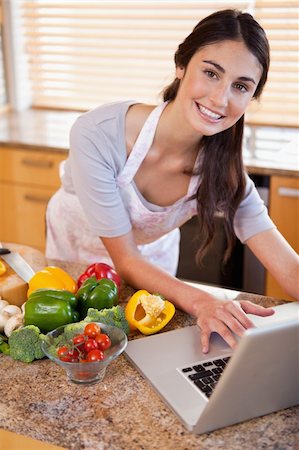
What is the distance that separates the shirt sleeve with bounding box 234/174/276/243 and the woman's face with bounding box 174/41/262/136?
0.72 ft

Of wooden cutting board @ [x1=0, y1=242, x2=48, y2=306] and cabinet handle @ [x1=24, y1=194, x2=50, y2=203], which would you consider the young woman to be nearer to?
wooden cutting board @ [x1=0, y1=242, x2=48, y2=306]

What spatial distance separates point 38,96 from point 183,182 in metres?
2.05

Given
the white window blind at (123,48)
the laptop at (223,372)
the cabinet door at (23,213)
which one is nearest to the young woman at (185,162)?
the laptop at (223,372)

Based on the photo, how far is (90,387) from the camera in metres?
1.27

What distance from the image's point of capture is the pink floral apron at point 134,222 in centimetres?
182

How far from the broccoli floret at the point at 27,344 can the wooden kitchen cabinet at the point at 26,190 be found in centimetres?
171

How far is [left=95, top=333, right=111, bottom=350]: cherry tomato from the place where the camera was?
1272 millimetres

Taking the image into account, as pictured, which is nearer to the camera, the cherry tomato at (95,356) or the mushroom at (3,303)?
the cherry tomato at (95,356)

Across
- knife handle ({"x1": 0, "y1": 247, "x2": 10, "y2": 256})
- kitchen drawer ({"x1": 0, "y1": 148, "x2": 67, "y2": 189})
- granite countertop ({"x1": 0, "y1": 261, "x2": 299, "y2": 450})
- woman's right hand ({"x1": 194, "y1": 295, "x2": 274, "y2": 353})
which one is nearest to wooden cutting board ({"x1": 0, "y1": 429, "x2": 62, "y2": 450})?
granite countertop ({"x1": 0, "y1": 261, "x2": 299, "y2": 450})

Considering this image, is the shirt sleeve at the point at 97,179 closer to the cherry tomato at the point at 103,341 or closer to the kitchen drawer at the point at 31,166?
the cherry tomato at the point at 103,341

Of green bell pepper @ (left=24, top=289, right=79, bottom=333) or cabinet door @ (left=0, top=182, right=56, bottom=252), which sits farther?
cabinet door @ (left=0, top=182, right=56, bottom=252)

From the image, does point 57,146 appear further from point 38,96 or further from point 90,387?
point 90,387

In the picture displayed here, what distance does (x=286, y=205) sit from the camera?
2672 millimetres

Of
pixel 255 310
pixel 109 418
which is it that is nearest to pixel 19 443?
pixel 109 418
